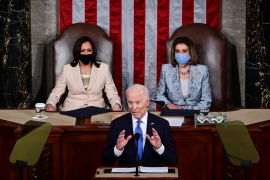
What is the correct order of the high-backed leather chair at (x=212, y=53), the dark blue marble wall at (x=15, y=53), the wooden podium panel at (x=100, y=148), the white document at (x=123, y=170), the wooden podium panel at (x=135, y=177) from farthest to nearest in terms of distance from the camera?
the dark blue marble wall at (x=15, y=53) < the high-backed leather chair at (x=212, y=53) < the wooden podium panel at (x=100, y=148) < the white document at (x=123, y=170) < the wooden podium panel at (x=135, y=177)

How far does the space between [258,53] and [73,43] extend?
8.05 ft

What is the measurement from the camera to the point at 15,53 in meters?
4.76

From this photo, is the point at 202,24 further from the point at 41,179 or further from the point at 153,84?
the point at 41,179

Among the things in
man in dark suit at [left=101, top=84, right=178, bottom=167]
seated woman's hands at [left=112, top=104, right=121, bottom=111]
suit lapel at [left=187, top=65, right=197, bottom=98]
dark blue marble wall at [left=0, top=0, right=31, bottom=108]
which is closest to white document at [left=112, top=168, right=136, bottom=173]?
man in dark suit at [left=101, top=84, right=178, bottom=167]

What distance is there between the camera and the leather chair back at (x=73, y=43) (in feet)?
15.1

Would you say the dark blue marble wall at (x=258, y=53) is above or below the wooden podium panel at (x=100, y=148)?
above

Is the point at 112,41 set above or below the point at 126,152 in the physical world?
above

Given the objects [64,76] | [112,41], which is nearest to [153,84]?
[112,41]

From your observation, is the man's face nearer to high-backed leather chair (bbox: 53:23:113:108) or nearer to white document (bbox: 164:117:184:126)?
white document (bbox: 164:117:184:126)

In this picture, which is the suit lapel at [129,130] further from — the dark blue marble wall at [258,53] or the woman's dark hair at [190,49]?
the dark blue marble wall at [258,53]

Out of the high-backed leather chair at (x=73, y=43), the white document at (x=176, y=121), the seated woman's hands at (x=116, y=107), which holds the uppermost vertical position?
the high-backed leather chair at (x=73, y=43)

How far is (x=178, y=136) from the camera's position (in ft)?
9.17

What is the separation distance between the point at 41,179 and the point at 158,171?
117 centimetres

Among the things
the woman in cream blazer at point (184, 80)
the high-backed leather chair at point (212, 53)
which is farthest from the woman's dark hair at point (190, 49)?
the high-backed leather chair at point (212, 53)
